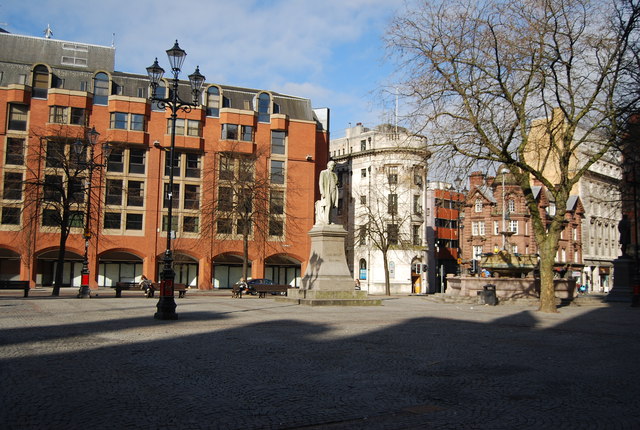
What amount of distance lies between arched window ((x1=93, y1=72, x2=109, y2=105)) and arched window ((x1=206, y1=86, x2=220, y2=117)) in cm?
890

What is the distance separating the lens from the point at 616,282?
35875mm

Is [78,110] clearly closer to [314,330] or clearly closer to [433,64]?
[433,64]

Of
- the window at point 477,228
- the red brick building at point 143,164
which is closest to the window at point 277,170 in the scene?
the red brick building at point 143,164

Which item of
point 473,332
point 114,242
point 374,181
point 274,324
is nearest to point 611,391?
point 473,332

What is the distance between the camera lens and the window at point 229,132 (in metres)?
54.9

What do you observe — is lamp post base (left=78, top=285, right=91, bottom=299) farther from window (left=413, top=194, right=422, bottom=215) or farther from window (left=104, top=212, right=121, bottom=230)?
window (left=413, top=194, right=422, bottom=215)

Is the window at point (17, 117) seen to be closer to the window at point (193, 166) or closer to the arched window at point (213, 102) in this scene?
the window at point (193, 166)

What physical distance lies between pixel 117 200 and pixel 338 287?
3492cm

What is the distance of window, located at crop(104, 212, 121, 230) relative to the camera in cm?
5156

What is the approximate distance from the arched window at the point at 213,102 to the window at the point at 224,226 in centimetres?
1217

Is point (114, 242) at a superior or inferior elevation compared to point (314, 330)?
superior

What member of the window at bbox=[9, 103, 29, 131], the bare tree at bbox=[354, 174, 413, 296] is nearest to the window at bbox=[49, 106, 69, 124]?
the window at bbox=[9, 103, 29, 131]

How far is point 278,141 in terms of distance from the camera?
188ft

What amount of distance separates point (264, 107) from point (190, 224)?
13.6 metres
